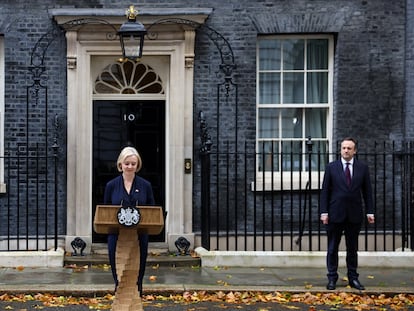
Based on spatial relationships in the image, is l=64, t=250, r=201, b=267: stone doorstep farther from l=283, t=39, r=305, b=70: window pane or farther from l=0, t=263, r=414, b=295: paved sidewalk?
l=283, t=39, r=305, b=70: window pane

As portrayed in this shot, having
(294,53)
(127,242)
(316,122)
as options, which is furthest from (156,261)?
(127,242)

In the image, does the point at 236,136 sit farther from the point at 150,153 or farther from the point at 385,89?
the point at 385,89

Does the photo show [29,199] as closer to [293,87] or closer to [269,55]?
[269,55]

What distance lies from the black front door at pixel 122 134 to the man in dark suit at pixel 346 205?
3.57 meters

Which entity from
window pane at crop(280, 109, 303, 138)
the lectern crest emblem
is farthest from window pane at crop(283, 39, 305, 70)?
the lectern crest emblem

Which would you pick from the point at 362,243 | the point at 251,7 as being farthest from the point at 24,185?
the point at 362,243

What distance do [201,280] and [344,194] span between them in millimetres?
2172

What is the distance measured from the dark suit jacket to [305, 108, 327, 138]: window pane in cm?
301

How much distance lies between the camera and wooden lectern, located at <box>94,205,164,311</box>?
695 centimetres

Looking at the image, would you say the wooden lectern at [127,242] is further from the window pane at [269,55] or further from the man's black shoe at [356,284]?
the window pane at [269,55]

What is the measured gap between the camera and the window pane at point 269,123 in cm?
1246

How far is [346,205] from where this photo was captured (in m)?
9.39

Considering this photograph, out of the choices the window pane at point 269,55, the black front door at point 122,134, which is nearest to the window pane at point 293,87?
the window pane at point 269,55

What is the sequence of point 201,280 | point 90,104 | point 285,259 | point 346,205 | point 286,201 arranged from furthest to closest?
point 286,201, point 90,104, point 285,259, point 201,280, point 346,205
